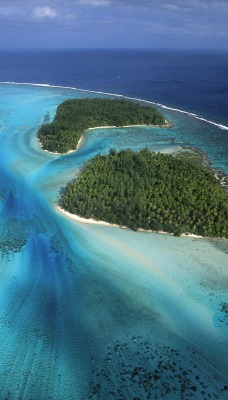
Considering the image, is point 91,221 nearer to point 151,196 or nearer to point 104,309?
point 151,196

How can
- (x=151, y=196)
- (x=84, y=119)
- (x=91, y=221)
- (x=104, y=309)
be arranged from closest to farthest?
1. (x=104, y=309)
2. (x=91, y=221)
3. (x=151, y=196)
4. (x=84, y=119)

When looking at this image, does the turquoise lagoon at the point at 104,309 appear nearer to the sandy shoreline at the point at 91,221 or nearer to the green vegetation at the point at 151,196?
the sandy shoreline at the point at 91,221

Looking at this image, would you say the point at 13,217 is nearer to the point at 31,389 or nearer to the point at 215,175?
the point at 31,389

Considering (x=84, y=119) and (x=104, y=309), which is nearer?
(x=104, y=309)

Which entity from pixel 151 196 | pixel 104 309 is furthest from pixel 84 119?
pixel 104 309

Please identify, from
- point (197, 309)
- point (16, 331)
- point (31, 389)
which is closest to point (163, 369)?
point (197, 309)

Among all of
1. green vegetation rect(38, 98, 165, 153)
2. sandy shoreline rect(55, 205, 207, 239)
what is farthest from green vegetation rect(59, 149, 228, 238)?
green vegetation rect(38, 98, 165, 153)
